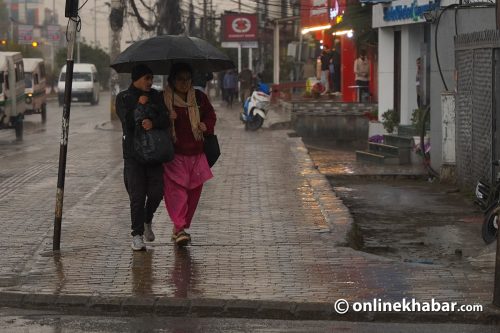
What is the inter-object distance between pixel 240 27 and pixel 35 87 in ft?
57.9

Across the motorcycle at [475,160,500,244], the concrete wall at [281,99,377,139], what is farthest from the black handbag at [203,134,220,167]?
the concrete wall at [281,99,377,139]

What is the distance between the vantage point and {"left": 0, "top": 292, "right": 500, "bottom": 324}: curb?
7848 mm

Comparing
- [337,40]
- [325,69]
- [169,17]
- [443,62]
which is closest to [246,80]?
[169,17]

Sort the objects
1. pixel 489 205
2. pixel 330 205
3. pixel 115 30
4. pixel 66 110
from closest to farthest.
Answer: pixel 66 110
pixel 489 205
pixel 330 205
pixel 115 30

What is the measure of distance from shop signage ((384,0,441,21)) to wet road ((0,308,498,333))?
496 inches

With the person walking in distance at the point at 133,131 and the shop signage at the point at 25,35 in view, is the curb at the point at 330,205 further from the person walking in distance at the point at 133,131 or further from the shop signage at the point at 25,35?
the shop signage at the point at 25,35

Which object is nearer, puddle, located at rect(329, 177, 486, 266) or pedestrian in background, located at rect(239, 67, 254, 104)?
puddle, located at rect(329, 177, 486, 266)

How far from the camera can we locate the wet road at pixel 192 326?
7.62m

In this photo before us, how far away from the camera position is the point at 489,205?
40.4 ft

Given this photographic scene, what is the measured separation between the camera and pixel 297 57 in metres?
52.6

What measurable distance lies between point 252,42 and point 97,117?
14.6 m

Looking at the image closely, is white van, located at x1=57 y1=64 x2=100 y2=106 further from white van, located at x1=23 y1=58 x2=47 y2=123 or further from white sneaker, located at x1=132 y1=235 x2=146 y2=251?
white sneaker, located at x1=132 y1=235 x2=146 y2=251

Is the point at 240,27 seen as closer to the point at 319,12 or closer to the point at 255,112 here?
the point at 319,12

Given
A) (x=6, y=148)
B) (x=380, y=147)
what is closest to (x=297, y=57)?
(x=6, y=148)
